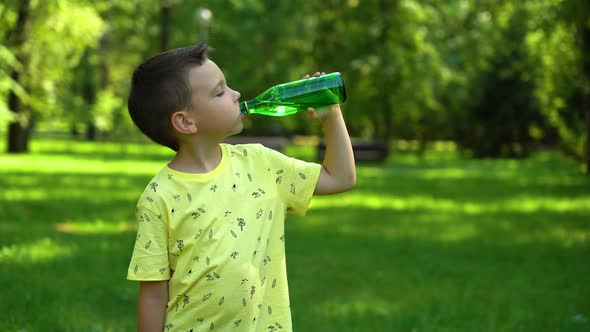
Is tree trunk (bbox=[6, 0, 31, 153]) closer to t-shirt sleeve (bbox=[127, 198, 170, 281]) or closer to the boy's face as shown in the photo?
the boy's face

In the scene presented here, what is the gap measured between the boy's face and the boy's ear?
17mm

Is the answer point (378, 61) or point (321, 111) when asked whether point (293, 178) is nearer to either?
point (321, 111)

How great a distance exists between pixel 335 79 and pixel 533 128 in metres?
33.3

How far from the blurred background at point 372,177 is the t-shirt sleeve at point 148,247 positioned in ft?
7.35

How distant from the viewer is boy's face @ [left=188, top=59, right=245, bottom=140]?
2734 mm

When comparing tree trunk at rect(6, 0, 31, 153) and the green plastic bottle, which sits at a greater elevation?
tree trunk at rect(6, 0, 31, 153)

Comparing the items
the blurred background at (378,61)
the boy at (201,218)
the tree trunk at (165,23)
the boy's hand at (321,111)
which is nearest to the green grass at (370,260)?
the boy at (201,218)

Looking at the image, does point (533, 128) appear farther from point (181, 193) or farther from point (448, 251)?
point (181, 193)

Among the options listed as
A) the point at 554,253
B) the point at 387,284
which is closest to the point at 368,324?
the point at 387,284

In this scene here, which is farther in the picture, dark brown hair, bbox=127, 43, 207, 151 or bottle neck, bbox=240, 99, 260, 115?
bottle neck, bbox=240, 99, 260, 115

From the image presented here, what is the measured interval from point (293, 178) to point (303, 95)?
31 centimetres

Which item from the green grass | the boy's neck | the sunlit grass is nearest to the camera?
the boy's neck

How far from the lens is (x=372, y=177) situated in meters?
20.0

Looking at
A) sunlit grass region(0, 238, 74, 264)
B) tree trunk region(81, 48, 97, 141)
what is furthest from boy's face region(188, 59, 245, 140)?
tree trunk region(81, 48, 97, 141)
